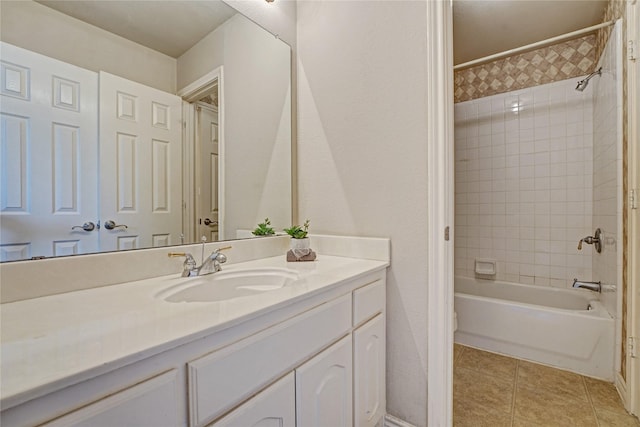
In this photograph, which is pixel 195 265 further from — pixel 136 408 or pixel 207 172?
pixel 136 408

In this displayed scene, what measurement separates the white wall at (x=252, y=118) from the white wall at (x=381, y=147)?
0.45 ft

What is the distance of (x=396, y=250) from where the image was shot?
127 cm

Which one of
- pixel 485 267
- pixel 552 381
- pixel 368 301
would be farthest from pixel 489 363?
pixel 368 301

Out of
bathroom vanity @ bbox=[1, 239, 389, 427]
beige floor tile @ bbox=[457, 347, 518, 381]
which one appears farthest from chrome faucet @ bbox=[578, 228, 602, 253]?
bathroom vanity @ bbox=[1, 239, 389, 427]

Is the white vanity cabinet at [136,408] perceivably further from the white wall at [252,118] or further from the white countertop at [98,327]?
the white wall at [252,118]

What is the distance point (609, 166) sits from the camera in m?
1.81

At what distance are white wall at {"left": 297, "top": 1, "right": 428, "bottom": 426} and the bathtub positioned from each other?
1.17m

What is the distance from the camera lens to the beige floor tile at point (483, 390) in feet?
4.95

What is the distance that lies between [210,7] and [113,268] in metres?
1.13

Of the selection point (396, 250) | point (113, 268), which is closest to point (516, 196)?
point (396, 250)

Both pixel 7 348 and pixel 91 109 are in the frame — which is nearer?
pixel 7 348

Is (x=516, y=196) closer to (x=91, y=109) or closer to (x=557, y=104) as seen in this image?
(x=557, y=104)

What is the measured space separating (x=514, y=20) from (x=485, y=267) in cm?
196

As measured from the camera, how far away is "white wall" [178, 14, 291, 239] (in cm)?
134
